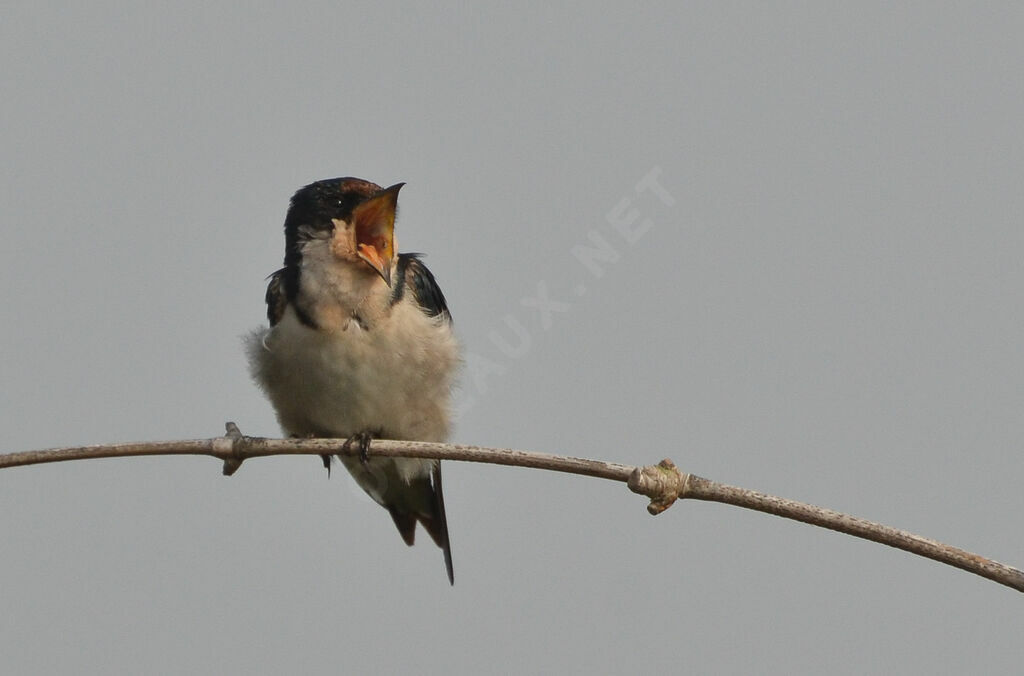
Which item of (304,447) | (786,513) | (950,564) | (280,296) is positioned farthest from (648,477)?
(280,296)

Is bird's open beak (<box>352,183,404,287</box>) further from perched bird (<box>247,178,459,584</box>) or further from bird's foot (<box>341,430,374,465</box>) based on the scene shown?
bird's foot (<box>341,430,374,465</box>)

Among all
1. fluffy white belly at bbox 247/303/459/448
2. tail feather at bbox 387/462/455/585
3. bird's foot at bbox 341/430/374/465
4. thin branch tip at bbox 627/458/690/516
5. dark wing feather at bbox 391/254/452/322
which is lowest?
thin branch tip at bbox 627/458/690/516

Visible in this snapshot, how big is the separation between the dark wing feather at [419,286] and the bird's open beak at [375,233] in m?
0.19

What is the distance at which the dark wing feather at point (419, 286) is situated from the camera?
614 cm

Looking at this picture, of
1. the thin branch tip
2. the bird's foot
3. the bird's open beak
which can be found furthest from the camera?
the bird's foot

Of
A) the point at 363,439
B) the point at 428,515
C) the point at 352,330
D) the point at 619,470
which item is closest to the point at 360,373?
the point at 352,330

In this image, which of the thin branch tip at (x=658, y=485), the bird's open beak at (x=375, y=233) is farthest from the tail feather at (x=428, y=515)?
the thin branch tip at (x=658, y=485)

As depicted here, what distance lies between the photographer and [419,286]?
6301 millimetres

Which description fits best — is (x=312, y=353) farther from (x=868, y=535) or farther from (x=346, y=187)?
(x=868, y=535)

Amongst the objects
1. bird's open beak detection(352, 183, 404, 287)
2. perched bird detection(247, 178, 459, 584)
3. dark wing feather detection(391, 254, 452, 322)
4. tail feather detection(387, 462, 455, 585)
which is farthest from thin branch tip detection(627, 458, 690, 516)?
tail feather detection(387, 462, 455, 585)

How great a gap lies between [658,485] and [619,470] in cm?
13

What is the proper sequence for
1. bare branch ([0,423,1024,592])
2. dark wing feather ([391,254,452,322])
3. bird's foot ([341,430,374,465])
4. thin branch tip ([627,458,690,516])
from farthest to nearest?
dark wing feather ([391,254,452,322]) < bird's foot ([341,430,374,465]) < thin branch tip ([627,458,690,516]) < bare branch ([0,423,1024,592])

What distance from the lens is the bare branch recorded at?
3555mm

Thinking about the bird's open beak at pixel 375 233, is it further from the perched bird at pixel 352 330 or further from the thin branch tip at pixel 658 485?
the thin branch tip at pixel 658 485
